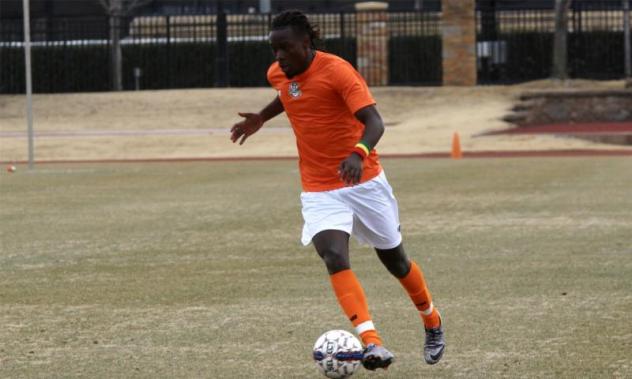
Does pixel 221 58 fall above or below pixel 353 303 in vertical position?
above

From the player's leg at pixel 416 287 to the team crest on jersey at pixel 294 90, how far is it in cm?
100

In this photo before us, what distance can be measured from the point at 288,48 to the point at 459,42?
3597 centimetres

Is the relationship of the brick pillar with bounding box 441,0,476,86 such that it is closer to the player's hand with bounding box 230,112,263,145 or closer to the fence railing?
the fence railing

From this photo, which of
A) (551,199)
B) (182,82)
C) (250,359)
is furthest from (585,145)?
(250,359)

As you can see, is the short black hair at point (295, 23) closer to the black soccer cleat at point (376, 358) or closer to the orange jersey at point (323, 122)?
the orange jersey at point (323, 122)

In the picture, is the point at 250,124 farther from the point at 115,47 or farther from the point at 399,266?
the point at 115,47

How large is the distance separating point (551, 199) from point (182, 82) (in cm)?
3037

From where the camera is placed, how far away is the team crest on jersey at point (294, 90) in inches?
313

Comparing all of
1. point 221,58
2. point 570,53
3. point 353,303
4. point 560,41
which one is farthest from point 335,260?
point 570,53

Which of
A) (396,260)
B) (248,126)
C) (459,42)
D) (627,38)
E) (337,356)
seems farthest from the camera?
(627,38)

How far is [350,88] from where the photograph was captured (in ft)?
25.5

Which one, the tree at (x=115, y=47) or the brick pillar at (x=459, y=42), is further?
the tree at (x=115, y=47)

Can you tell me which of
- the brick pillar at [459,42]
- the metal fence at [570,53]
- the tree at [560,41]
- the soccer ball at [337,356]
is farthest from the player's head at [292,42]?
the metal fence at [570,53]

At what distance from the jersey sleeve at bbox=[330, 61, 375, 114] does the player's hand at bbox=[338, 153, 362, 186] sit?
363 mm
